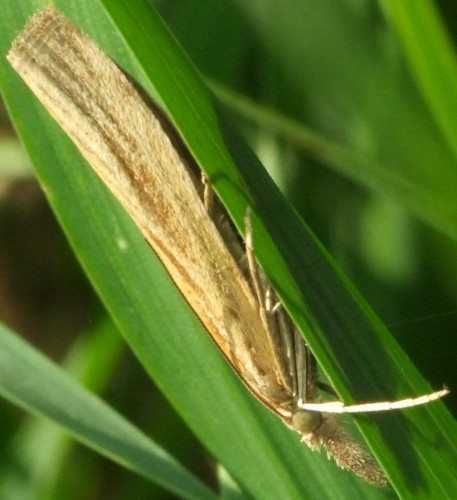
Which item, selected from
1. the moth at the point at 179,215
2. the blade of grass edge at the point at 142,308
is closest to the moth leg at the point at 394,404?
the moth at the point at 179,215

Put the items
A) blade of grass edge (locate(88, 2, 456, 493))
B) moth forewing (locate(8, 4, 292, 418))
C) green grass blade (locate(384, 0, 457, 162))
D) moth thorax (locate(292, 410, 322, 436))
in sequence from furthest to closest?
green grass blade (locate(384, 0, 457, 162))
moth thorax (locate(292, 410, 322, 436))
moth forewing (locate(8, 4, 292, 418))
blade of grass edge (locate(88, 2, 456, 493))

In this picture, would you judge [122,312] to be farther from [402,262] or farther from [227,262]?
[402,262]

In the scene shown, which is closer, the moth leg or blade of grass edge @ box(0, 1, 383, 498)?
the moth leg

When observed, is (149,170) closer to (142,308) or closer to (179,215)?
(179,215)

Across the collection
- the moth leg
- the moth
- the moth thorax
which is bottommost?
the moth thorax

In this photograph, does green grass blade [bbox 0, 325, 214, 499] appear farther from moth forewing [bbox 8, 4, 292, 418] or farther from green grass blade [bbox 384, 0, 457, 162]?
green grass blade [bbox 384, 0, 457, 162]

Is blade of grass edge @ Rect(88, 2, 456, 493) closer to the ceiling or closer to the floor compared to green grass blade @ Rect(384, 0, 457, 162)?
closer to the floor

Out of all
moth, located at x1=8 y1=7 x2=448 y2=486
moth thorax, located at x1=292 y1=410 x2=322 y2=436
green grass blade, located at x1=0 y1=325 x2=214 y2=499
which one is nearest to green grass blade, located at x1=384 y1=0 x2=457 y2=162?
moth, located at x1=8 y1=7 x2=448 y2=486

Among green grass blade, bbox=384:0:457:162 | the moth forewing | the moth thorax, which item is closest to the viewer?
the moth forewing

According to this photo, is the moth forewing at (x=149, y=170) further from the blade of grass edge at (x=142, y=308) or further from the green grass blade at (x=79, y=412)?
the green grass blade at (x=79, y=412)
